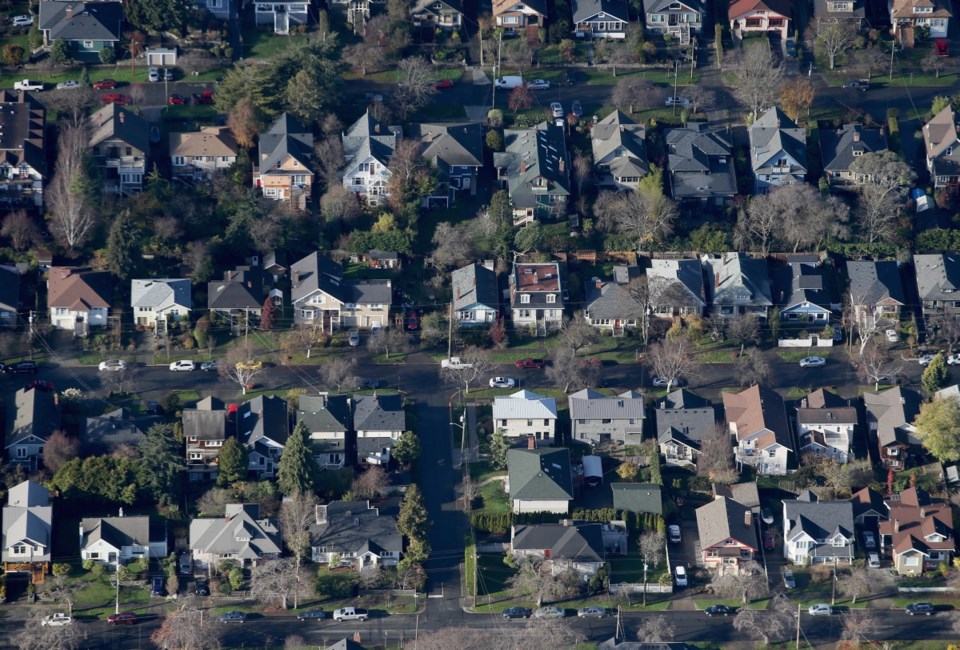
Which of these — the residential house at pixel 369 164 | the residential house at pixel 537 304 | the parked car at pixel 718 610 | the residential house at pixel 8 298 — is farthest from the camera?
A: the residential house at pixel 369 164

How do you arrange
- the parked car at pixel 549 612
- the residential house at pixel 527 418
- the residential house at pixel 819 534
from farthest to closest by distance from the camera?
1. the residential house at pixel 527 418
2. the residential house at pixel 819 534
3. the parked car at pixel 549 612

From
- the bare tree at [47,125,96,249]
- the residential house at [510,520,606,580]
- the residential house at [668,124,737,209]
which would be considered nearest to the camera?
the residential house at [510,520,606,580]

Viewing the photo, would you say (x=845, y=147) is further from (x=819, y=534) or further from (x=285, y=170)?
(x=285, y=170)

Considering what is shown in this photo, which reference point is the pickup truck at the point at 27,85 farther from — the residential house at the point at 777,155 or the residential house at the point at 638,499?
the residential house at the point at 638,499

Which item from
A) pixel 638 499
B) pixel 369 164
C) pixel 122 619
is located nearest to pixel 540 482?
pixel 638 499

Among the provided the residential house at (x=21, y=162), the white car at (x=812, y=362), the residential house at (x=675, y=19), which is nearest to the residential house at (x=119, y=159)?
the residential house at (x=21, y=162)

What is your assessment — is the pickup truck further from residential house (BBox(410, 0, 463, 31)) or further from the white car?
the white car

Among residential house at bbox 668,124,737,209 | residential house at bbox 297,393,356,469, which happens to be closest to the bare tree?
residential house at bbox 297,393,356,469
